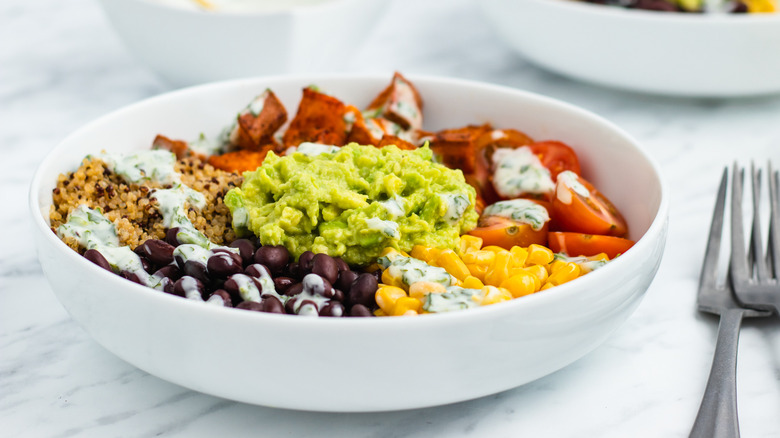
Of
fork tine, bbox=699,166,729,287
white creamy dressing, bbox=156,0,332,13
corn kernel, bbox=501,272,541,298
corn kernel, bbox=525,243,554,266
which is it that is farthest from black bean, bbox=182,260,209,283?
white creamy dressing, bbox=156,0,332,13

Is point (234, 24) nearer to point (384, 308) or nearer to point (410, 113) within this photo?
point (410, 113)

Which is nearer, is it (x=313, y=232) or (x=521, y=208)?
(x=313, y=232)

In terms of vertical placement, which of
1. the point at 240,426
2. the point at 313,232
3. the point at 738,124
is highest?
the point at 738,124

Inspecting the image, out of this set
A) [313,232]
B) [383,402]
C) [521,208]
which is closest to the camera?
[383,402]

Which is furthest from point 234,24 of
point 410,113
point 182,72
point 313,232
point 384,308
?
point 384,308

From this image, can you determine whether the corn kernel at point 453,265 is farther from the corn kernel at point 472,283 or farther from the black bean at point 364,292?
the black bean at point 364,292

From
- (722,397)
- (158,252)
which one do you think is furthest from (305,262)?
(722,397)

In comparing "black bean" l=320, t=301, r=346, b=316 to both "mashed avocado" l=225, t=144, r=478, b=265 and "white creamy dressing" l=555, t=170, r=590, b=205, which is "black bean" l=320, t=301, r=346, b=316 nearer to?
"mashed avocado" l=225, t=144, r=478, b=265
